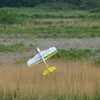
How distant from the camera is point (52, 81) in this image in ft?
28.5

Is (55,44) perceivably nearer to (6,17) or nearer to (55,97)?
(55,97)

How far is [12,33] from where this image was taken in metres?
Answer: 28.3

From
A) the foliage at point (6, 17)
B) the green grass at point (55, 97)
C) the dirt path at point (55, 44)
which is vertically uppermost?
the foliage at point (6, 17)

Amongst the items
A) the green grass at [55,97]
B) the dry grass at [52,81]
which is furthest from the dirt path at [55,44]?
the green grass at [55,97]

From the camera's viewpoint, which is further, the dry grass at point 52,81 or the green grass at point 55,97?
the dry grass at point 52,81

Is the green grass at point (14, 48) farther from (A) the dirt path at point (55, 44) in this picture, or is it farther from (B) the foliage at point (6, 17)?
(B) the foliage at point (6, 17)

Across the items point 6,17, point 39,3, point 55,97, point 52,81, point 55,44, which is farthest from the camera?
point 39,3

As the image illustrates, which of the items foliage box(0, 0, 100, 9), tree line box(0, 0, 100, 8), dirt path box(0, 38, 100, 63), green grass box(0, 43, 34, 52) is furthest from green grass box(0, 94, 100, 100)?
foliage box(0, 0, 100, 9)

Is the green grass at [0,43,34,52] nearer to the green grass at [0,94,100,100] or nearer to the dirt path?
the dirt path

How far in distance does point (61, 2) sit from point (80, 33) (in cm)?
4816

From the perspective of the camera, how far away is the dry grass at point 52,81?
8.09 metres

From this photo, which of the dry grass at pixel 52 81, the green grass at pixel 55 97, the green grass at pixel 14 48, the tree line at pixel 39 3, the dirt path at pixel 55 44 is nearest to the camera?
the green grass at pixel 55 97

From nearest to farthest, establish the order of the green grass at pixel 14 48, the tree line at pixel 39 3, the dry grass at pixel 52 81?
the dry grass at pixel 52 81, the green grass at pixel 14 48, the tree line at pixel 39 3

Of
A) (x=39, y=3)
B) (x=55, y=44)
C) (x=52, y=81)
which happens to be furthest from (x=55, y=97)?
(x=39, y=3)
